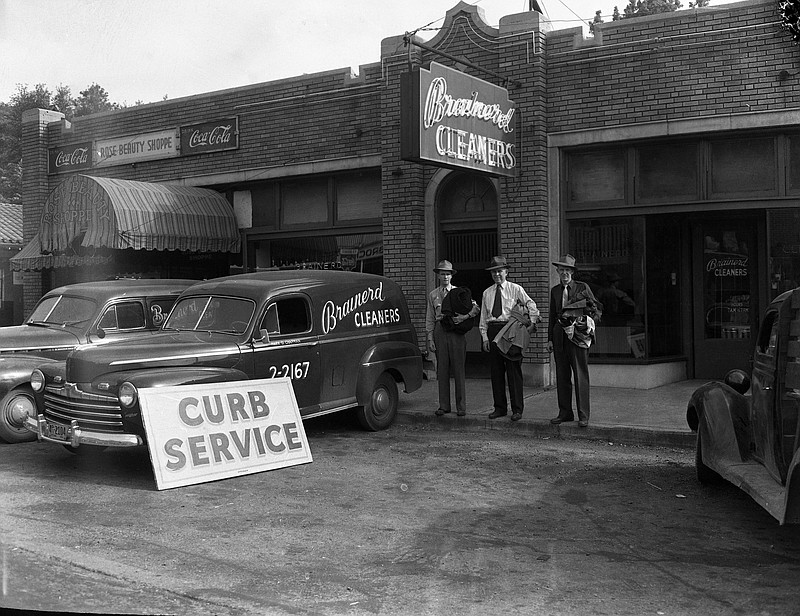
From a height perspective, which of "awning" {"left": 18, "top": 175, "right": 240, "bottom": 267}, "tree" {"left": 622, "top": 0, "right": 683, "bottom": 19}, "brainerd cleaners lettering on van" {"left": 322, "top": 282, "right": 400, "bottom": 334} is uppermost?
"tree" {"left": 622, "top": 0, "right": 683, "bottom": 19}

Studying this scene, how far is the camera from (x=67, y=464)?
7.80 m

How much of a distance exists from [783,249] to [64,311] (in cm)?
940

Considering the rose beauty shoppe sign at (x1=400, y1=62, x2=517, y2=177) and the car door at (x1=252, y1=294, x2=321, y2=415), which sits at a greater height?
the rose beauty shoppe sign at (x1=400, y1=62, x2=517, y2=177)

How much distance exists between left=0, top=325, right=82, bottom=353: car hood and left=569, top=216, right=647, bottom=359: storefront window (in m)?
7.03

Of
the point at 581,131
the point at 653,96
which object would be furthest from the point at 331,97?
the point at 653,96

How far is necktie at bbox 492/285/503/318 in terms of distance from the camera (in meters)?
9.80

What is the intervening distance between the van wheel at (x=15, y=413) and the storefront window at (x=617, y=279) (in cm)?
755

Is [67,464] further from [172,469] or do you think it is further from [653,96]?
[653,96]

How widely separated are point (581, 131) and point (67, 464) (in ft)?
27.0

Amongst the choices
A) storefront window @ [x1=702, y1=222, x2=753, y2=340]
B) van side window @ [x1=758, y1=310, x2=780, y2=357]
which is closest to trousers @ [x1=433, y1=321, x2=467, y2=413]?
van side window @ [x1=758, y1=310, x2=780, y2=357]

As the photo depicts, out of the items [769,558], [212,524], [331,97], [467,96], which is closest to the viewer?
[769,558]

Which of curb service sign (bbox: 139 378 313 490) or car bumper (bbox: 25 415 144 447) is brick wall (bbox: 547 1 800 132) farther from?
car bumper (bbox: 25 415 144 447)

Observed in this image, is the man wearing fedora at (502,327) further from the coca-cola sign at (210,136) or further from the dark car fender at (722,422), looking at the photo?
the coca-cola sign at (210,136)

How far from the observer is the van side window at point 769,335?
229 inches
